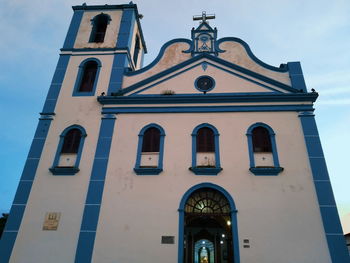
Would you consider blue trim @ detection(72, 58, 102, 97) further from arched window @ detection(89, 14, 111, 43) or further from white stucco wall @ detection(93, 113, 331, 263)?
white stucco wall @ detection(93, 113, 331, 263)

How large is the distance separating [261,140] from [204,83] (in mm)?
4004

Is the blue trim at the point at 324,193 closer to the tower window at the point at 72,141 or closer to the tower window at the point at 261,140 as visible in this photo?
the tower window at the point at 261,140

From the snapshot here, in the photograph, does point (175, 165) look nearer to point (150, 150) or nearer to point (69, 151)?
point (150, 150)

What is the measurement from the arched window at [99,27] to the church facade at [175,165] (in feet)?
7.10

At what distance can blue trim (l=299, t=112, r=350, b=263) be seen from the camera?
863cm

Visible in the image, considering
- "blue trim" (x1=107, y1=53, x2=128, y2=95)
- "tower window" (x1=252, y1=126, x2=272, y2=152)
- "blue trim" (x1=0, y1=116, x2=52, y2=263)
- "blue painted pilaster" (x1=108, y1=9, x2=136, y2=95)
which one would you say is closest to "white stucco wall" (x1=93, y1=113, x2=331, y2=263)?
"tower window" (x1=252, y1=126, x2=272, y2=152)

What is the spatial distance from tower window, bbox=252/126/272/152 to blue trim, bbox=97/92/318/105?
1.52 meters

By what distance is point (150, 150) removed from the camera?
1111cm

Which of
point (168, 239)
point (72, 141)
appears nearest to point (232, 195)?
point (168, 239)

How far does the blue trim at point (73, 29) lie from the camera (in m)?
14.8

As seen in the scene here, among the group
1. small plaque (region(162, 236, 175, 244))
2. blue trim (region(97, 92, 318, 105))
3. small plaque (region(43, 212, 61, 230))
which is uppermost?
blue trim (region(97, 92, 318, 105))

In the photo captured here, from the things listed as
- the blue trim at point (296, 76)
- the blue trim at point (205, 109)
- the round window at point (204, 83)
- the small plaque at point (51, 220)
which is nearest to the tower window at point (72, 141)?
the blue trim at point (205, 109)

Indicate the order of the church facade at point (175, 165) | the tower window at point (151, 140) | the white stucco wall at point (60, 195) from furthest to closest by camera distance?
the tower window at point (151, 140) < the white stucco wall at point (60, 195) < the church facade at point (175, 165)

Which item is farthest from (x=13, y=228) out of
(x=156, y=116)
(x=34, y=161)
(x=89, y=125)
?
(x=156, y=116)
